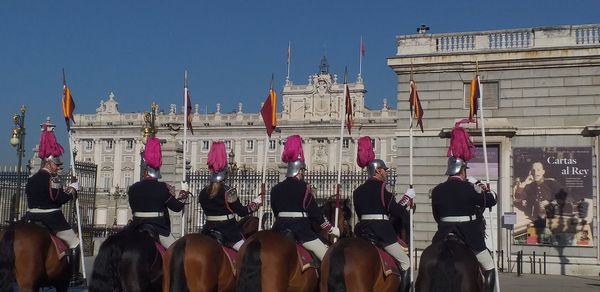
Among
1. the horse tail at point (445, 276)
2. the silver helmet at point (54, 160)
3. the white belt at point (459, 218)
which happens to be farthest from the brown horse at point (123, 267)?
the white belt at point (459, 218)

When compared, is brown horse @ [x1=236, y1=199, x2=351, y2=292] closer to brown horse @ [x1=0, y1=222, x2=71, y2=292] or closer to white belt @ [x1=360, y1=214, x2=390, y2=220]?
white belt @ [x1=360, y1=214, x2=390, y2=220]

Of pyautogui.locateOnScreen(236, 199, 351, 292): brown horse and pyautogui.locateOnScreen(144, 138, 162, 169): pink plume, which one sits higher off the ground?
pyautogui.locateOnScreen(144, 138, 162, 169): pink plume

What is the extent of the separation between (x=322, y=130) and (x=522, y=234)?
6568cm

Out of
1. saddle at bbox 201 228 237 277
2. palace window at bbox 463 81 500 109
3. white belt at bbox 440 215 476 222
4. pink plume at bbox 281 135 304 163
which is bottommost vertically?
saddle at bbox 201 228 237 277

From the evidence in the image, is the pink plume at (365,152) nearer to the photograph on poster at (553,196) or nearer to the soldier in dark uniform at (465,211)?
the soldier in dark uniform at (465,211)

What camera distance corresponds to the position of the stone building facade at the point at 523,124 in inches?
1000

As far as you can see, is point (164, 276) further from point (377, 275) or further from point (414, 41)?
point (414, 41)

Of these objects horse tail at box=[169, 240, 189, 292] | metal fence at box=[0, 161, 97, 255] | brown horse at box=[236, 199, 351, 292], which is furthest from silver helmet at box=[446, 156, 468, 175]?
metal fence at box=[0, 161, 97, 255]

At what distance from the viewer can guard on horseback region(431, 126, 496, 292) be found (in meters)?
10.4

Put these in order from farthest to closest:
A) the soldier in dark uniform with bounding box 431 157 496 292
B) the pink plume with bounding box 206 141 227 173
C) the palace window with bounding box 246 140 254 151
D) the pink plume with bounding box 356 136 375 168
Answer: the palace window with bounding box 246 140 254 151 < the pink plume with bounding box 206 141 227 173 < the pink plume with bounding box 356 136 375 168 < the soldier in dark uniform with bounding box 431 157 496 292

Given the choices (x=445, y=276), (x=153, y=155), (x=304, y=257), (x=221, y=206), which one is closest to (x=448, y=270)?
(x=445, y=276)

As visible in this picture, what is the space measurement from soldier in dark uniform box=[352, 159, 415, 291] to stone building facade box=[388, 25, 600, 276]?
13935 mm

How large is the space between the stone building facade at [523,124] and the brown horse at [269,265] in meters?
15.2

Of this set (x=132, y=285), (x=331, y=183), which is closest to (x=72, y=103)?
(x=132, y=285)
